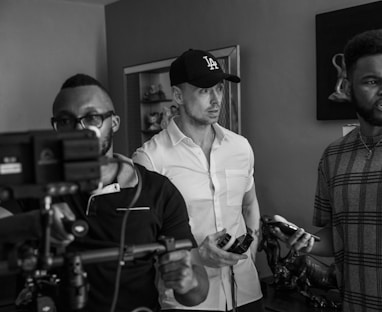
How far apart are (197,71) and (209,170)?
42 centimetres

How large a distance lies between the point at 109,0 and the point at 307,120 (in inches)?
104

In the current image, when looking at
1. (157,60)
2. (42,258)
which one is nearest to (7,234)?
(42,258)

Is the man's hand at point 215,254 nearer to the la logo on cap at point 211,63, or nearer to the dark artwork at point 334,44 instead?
the la logo on cap at point 211,63

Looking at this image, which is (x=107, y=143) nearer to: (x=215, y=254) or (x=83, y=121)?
(x=83, y=121)

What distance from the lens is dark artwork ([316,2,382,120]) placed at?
2742 mm

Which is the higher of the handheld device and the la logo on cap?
the la logo on cap

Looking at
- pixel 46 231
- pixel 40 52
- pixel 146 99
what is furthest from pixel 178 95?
pixel 40 52

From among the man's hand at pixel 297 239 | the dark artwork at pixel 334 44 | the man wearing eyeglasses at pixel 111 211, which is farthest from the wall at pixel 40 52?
the man's hand at pixel 297 239

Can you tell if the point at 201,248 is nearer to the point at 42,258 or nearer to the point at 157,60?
the point at 42,258

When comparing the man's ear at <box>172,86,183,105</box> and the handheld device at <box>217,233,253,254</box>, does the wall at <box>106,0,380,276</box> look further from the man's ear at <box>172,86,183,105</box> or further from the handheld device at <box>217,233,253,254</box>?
the handheld device at <box>217,233,253,254</box>

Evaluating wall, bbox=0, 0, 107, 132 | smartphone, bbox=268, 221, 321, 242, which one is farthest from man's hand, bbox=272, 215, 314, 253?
wall, bbox=0, 0, 107, 132

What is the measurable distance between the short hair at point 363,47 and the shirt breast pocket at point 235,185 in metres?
0.67

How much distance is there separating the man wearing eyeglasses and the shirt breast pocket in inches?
22.2

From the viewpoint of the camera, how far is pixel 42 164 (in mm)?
779
